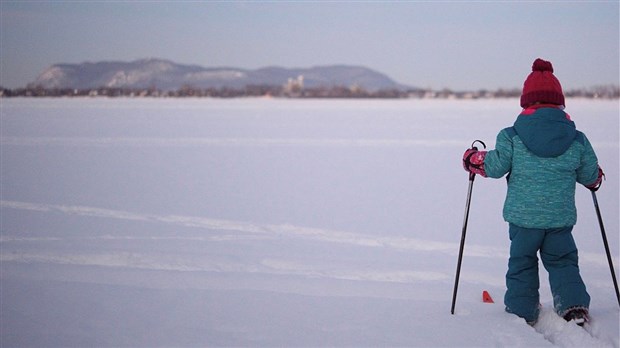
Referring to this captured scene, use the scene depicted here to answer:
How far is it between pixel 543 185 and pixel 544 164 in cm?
11

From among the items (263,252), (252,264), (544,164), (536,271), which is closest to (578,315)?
(536,271)

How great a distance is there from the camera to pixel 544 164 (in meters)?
3.62

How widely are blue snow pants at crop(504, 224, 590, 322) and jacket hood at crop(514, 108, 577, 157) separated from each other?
0.46 metres

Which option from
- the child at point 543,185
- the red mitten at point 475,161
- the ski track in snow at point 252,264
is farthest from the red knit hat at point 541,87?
the ski track in snow at point 252,264

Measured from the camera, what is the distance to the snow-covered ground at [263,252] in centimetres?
359

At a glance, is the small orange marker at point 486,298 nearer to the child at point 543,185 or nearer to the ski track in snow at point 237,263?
the child at point 543,185

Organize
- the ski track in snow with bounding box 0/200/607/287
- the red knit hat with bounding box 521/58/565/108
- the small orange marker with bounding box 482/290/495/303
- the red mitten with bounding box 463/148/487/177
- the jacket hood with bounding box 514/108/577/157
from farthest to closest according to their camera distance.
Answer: the ski track in snow with bounding box 0/200/607/287
the small orange marker with bounding box 482/290/495/303
the red mitten with bounding box 463/148/487/177
the red knit hat with bounding box 521/58/565/108
the jacket hood with bounding box 514/108/577/157

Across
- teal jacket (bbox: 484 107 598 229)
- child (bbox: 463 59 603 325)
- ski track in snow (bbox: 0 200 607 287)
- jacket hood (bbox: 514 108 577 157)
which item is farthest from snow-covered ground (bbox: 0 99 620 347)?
jacket hood (bbox: 514 108 577 157)

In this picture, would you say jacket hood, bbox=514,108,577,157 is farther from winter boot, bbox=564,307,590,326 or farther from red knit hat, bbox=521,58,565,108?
winter boot, bbox=564,307,590,326

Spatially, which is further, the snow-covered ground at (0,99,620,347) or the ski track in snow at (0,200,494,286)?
the ski track in snow at (0,200,494,286)

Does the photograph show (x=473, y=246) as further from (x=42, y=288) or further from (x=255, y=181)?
(x=255, y=181)

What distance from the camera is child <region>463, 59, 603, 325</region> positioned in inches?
142

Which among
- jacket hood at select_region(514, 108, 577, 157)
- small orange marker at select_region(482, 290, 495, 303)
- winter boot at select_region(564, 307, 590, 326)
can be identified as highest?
jacket hood at select_region(514, 108, 577, 157)

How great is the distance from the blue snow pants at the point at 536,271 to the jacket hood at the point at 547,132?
458mm
